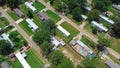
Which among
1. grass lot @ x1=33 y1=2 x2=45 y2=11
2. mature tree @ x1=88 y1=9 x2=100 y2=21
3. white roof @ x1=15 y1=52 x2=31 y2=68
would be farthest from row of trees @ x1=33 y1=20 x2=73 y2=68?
mature tree @ x1=88 y1=9 x2=100 y2=21

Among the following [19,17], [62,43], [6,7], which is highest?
[6,7]


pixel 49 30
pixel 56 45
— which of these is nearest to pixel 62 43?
pixel 56 45

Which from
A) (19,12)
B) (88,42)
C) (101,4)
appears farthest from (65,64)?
(19,12)

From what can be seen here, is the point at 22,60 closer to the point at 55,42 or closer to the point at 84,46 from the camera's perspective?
the point at 55,42

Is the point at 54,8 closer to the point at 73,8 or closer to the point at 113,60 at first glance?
the point at 73,8

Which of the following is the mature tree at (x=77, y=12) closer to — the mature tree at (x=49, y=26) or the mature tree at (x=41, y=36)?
the mature tree at (x=49, y=26)
